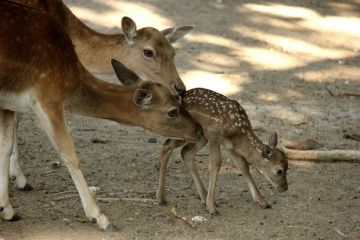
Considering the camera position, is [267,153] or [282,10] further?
[282,10]

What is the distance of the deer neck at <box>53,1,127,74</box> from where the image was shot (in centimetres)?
929

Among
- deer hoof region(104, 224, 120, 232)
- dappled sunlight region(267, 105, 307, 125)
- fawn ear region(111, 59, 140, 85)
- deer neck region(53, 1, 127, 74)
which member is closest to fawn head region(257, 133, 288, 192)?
fawn ear region(111, 59, 140, 85)

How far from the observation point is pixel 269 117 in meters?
11.0

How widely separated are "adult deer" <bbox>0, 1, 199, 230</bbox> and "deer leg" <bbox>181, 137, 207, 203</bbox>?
0.32 meters

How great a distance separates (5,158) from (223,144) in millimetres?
1925

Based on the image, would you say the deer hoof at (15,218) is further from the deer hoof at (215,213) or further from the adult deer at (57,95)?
the deer hoof at (215,213)

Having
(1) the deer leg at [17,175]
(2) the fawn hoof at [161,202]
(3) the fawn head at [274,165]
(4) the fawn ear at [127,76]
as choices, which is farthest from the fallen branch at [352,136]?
(1) the deer leg at [17,175]

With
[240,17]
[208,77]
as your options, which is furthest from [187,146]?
[240,17]

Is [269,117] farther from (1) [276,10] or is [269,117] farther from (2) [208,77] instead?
(1) [276,10]

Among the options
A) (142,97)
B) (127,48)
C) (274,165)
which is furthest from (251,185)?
(127,48)

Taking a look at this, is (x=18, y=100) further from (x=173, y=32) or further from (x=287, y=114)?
(x=287, y=114)

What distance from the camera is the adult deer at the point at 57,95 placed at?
7.21m

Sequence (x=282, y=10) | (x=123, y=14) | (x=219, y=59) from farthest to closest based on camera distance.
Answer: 1. (x=282, y=10)
2. (x=123, y=14)
3. (x=219, y=59)

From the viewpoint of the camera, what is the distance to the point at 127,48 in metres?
9.27
